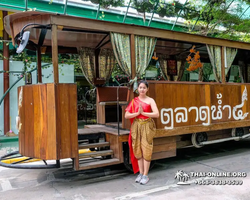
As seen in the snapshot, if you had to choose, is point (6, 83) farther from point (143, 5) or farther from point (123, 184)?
point (143, 5)

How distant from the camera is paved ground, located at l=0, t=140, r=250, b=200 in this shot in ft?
12.5

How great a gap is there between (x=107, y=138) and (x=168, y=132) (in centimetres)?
130

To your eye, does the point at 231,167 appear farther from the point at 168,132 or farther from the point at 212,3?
the point at 212,3

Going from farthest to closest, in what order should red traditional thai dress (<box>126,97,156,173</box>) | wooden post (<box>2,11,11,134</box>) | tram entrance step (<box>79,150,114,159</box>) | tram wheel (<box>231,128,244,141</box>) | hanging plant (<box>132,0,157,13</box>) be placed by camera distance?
1. hanging plant (<box>132,0,157,13</box>)
2. wooden post (<box>2,11,11,134</box>)
3. tram wheel (<box>231,128,244,141</box>)
4. tram entrance step (<box>79,150,114,159</box>)
5. red traditional thai dress (<box>126,97,156,173</box>)

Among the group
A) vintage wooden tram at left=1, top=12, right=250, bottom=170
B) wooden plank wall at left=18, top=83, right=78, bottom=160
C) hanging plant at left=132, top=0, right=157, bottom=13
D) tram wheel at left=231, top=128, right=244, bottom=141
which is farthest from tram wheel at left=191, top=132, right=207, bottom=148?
hanging plant at left=132, top=0, right=157, bottom=13

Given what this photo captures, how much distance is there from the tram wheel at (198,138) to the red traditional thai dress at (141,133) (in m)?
1.87

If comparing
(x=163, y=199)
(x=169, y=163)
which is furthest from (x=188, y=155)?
(x=163, y=199)

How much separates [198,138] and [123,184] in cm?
249

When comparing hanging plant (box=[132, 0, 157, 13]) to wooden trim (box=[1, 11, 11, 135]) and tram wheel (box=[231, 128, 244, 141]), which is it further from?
tram wheel (box=[231, 128, 244, 141])

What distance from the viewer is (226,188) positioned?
4031 mm

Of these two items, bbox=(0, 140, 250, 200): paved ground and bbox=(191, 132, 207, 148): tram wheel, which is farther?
bbox=(191, 132, 207, 148): tram wheel

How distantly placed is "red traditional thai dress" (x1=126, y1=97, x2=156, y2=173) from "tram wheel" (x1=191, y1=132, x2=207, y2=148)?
187cm

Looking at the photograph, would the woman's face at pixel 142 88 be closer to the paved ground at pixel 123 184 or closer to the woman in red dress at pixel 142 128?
the woman in red dress at pixel 142 128

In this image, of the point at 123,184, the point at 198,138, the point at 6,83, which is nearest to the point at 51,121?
the point at 123,184
